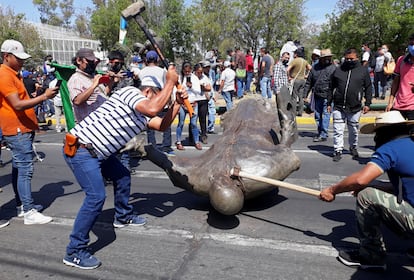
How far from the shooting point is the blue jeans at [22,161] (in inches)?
180

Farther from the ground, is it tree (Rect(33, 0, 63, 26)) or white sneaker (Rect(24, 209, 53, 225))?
tree (Rect(33, 0, 63, 26))

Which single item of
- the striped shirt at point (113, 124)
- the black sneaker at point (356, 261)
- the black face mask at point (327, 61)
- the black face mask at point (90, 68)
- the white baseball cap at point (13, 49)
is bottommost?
the black sneaker at point (356, 261)

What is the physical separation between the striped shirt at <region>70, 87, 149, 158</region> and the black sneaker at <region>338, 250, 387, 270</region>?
220cm

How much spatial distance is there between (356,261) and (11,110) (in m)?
4.01

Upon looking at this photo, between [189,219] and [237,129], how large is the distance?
1.43 metres

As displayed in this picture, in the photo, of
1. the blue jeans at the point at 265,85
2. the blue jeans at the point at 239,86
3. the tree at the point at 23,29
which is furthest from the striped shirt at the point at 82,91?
the tree at the point at 23,29

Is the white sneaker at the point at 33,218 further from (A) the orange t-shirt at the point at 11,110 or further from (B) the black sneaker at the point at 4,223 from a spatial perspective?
(A) the orange t-shirt at the point at 11,110

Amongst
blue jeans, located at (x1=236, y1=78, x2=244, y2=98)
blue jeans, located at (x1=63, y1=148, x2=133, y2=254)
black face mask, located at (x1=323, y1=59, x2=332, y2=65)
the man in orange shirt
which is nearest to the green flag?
the man in orange shirt

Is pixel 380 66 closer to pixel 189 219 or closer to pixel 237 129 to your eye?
pixel 237 129

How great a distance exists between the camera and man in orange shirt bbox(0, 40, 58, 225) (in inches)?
173

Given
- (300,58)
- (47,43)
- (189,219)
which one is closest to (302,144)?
(300,58)

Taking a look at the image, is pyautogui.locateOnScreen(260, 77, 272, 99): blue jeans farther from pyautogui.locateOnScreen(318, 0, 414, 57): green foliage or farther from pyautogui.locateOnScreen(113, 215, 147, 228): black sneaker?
pyautogui.locateOnScreen(318, 0, 414, 57): green foliage

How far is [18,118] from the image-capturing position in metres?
4.57

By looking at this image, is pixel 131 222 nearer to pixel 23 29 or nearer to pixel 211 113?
pixel 211 113
